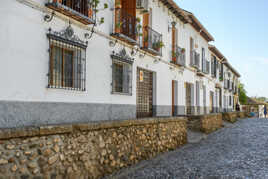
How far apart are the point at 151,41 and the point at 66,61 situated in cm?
524

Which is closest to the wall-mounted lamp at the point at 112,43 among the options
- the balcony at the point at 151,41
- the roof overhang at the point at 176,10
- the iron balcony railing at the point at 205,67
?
the balcony at the point at 151,41

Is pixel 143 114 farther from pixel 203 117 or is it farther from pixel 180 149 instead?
pixel 203 117

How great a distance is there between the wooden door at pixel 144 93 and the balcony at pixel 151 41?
3.12 feet

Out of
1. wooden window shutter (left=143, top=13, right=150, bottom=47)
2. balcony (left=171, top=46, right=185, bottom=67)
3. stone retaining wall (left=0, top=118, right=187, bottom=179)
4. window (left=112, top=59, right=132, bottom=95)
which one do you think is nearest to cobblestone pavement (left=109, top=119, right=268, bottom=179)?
stone retaining wall (left=0, top=118, right=187, bottom=179)

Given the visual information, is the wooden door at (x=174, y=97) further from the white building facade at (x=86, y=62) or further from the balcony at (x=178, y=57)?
the balcony at (x=178, y=57)

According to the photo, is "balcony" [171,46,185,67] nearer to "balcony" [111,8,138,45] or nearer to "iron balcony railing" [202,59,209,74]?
"balcony" [111,8,138,45]

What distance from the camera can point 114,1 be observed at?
936 centimetres

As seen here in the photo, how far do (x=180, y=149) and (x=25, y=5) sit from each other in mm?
7703

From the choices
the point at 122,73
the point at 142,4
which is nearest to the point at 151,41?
the point at 142,4

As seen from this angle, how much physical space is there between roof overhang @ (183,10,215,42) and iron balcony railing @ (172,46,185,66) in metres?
2.53

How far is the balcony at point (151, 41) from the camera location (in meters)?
11.3

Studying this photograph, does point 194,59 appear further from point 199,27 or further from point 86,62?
point 86,62

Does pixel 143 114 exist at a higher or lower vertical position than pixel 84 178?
higher

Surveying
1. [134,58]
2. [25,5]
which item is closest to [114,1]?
[134,58]
